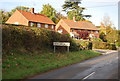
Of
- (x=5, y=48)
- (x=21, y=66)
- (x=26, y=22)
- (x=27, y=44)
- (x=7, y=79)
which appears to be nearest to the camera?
(x=7, y=79)

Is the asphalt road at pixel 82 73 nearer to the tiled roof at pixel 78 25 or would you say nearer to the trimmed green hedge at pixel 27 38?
the trimmed green hedge at pixel 27 38

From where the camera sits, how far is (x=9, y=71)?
35.9 feet

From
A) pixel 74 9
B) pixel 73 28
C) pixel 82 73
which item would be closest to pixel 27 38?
pixel 82 73

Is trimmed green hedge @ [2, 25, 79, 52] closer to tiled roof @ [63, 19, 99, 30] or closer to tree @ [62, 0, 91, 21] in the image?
tiled roof @ [63, 19, 99, 30]

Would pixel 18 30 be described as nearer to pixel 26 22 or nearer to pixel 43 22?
pixel 26 22

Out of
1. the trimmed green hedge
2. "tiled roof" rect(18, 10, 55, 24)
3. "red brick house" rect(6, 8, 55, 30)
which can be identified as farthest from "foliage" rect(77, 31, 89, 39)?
the trimmed green hedge

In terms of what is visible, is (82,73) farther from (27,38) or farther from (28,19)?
(28,19)

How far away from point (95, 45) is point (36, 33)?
94.3 ft

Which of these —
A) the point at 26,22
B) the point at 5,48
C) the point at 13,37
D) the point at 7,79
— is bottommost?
the point at 7,79

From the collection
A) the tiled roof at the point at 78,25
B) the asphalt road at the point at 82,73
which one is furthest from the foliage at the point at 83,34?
the asphalt road at the point at 82,73

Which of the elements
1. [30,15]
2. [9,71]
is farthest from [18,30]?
[30,15]

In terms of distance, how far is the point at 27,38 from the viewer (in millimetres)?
18594

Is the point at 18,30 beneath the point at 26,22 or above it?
beneath

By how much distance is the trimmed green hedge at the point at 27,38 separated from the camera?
15898mm
